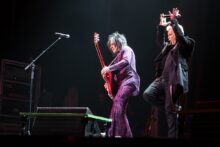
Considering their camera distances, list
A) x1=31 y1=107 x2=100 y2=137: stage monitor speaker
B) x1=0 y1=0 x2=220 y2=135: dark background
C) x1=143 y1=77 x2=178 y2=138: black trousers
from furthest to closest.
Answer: x1=0 y1=0 x2=220 y2=135: dark background → x1=143 y1=77 x2=178 y2=138: black trousers → x1=31 y1=107 x2=100 y2=137: stage monitor speaker

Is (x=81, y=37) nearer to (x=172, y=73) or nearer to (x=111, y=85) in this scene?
(x=111, y=85)

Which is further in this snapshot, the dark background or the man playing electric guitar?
the dark background

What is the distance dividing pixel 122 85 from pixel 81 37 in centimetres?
394

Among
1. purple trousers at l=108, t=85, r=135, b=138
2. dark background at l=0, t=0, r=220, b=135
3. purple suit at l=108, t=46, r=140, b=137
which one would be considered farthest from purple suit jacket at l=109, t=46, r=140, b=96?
dark background at l=0, t=0, r=220, b=135

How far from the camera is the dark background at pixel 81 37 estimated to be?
880cm

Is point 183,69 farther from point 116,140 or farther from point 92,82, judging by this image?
point 92,82

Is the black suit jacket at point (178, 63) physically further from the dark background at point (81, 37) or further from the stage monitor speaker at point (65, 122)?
the dark background at point (81, 37)

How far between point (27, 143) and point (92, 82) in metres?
7.06

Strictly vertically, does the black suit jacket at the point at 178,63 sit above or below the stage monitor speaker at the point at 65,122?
above

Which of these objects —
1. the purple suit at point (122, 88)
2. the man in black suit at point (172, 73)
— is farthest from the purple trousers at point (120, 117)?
the man in black suit at point (172, 73)

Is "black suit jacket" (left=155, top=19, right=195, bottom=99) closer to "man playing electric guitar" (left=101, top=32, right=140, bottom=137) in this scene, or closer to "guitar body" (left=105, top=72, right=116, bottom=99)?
"man playing electric guitar" (left=101, top=32, right=140, bottom=137)

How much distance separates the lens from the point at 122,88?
5.88 metres

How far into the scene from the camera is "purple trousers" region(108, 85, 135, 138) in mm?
5680

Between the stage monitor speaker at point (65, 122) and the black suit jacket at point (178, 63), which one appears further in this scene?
the black suit jacket at point (178, 63)
